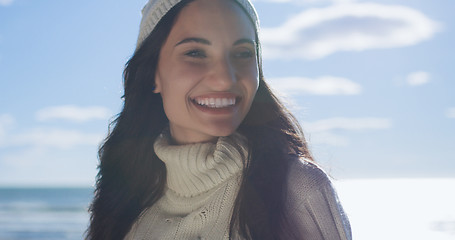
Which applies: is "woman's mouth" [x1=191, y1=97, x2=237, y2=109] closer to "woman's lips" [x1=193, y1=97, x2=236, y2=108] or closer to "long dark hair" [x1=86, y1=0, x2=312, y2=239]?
"woman's lips" [x1=193, y1=97, x2=236, y2=108]

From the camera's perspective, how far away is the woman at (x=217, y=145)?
1765mm

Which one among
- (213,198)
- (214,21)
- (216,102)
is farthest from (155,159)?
(214,21)

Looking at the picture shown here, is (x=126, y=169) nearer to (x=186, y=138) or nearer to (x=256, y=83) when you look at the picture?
(x=186, y=138)

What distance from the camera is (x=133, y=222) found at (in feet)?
7.89

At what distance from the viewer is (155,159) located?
2.55m

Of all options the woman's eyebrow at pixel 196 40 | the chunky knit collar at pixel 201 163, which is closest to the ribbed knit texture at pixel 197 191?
the chunky knit collar at pixel 201 163

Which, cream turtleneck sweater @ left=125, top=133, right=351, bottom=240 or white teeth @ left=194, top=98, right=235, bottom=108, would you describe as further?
white teeth @ left=194, top=98, right=235, bottom=108

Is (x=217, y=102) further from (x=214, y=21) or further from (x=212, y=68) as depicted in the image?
(x=214, y=21)

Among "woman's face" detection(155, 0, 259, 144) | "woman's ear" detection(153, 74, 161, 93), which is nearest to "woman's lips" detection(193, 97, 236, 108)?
"woman's face" detection(155, 0, 259, 144)

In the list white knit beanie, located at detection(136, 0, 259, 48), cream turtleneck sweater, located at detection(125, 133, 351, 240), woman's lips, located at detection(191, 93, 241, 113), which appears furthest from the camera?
white knit beanie, located at detection(136, 0, 259, 48)

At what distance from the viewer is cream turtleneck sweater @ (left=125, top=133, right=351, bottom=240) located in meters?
1.72

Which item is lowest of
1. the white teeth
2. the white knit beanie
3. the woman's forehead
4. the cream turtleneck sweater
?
the cream turtleneck sweater

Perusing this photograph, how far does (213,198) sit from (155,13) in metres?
0.78

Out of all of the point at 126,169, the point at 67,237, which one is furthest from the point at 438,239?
the point at 126,169
